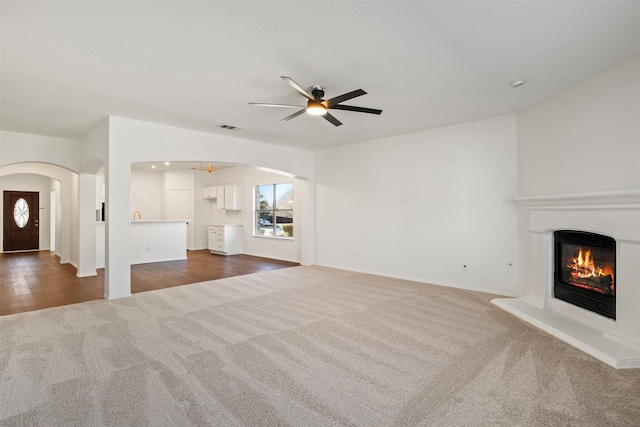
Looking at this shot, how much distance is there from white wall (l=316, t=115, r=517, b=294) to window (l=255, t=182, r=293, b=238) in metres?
1.67

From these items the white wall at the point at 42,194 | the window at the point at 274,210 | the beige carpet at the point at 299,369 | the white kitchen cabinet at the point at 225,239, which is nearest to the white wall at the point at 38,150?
the beige carpet at the point at 299,369

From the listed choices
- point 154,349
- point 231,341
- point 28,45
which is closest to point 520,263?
point 231,341

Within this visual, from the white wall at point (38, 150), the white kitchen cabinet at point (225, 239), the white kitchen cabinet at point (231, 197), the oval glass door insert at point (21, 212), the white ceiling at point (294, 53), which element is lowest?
the white kitchen cabinet at point (225, 239)

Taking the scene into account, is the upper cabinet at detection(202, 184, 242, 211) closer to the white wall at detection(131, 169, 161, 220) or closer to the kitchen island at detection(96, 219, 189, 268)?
the kitchen island at detection(96, 219, 189, 268)

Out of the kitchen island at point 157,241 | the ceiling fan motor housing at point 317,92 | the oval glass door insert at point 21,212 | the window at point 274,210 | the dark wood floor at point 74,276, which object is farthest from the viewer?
the oval glass door insert at point 21,212

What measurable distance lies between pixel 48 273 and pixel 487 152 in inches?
355

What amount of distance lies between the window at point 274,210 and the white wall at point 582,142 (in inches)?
224

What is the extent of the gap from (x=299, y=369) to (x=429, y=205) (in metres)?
4.09

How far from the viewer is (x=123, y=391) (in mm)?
2322

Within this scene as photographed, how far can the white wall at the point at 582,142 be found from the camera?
10.4 feet

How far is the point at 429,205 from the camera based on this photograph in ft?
19.0

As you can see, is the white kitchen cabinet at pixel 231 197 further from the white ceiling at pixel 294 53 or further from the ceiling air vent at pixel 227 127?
the white ceiling at pixel 294 53

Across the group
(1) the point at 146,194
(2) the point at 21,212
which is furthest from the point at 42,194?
(1) the point at 146,194

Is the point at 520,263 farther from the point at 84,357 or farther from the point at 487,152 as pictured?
the point at 84,357
